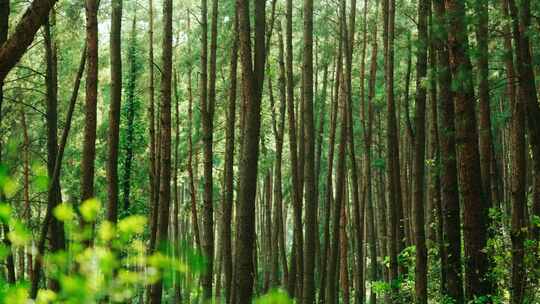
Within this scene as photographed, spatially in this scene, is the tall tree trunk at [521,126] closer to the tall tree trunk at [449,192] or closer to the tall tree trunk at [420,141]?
the tall tree trunk at [449,192]

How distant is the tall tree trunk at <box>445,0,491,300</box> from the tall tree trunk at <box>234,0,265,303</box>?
2.53 meters

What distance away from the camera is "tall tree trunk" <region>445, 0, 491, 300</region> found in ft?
26.8

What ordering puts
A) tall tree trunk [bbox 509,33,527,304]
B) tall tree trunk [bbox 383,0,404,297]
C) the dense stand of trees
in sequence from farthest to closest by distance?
tall tree trunk [bbox 383,0,404,297] < tall tree trunk [bbox 509,33,527,304] < the dense stand of trees

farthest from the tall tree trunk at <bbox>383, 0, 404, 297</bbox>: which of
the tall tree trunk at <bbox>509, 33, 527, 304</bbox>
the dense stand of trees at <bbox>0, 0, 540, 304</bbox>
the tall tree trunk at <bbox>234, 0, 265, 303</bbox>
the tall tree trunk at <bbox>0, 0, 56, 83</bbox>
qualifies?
the tall tree trunk at <bbox>0, 0, 56, 83</bbox>

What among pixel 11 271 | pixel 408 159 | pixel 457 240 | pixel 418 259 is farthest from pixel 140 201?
pixel 457 240

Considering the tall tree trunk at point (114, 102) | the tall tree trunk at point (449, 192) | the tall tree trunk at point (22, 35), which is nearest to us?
the tall tree trunk at point (22, 35)

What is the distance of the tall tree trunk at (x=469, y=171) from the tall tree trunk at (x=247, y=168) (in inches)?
99.8

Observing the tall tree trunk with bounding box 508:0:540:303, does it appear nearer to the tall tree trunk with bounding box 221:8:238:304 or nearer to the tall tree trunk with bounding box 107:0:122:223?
the tall tree trunk with bounding box 221:8:238:304

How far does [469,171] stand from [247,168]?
288cm

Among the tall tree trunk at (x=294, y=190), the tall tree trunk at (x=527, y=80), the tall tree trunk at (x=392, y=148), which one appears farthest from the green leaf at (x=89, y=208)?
the tall tree trunk at (x=392, y=148)

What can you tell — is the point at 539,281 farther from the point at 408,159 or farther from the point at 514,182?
the point at 408,159

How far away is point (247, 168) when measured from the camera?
24.2 feet

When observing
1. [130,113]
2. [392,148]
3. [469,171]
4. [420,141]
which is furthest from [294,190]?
[130,113]

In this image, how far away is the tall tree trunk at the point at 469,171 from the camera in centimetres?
817
